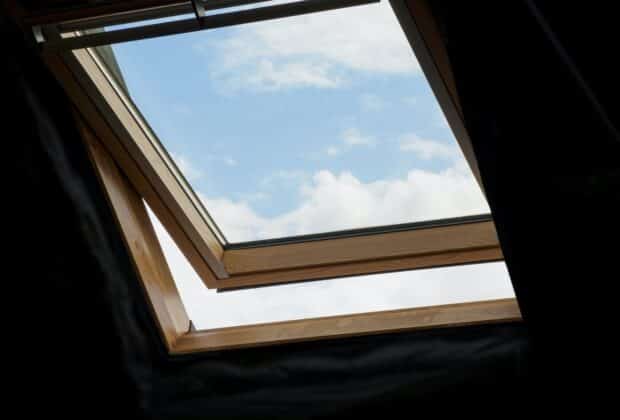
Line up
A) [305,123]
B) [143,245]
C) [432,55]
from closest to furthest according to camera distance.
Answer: [432,55], [305,123], [143,245]

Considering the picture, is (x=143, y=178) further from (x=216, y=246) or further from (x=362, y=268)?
(x=362, y=268)

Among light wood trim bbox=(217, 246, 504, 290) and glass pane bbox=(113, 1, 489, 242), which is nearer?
glass pane bbox=(113, 1, 489, 242)

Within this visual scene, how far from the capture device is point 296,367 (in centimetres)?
240

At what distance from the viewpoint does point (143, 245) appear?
8.05 feet

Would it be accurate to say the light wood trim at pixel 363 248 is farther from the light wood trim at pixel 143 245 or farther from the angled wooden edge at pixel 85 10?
the angled wooden edge at pixel 85 10

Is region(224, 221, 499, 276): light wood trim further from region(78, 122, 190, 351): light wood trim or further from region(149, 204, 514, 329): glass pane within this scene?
region(78, 122, 190, 351): light wood trim

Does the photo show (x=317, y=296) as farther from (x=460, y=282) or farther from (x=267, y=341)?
(x=460, y=282)

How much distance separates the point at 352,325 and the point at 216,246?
18.7 inches

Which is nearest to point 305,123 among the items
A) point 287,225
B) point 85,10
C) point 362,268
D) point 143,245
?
point 287,225

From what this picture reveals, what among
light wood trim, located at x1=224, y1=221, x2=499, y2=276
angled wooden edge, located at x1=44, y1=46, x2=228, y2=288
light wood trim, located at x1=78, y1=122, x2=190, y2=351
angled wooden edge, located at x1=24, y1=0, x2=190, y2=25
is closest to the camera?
angled wooden edge, located at x1=24, y1=0, x2=190, y2=25

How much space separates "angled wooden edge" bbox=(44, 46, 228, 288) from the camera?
2182mm

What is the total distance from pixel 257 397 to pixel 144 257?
497mm

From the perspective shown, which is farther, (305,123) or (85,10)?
(305,123)

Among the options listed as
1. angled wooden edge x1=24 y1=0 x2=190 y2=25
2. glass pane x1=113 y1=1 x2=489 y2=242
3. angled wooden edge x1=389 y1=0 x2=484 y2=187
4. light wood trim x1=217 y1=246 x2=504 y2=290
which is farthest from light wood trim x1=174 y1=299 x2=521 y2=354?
angled wooden edge x1=24 y1=0 x2=190 y2=25
